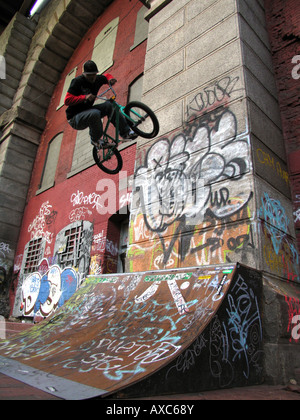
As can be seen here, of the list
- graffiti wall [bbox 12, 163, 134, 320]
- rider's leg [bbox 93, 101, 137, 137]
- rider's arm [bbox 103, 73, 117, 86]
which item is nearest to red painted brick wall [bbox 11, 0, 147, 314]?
graffiti wall [bbox 12, 163, 134, 320]

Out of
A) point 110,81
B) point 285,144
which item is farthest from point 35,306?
point 285,144

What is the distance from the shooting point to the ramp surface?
233 cm

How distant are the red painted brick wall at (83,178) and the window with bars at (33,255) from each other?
30cm

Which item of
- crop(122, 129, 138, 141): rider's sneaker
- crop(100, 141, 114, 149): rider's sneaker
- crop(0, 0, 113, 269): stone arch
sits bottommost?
crop(100, 141, 114, 149): rider's sneaker

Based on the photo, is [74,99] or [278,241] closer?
[278,241]

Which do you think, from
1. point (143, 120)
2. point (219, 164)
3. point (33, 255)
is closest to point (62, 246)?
point (33, 255)

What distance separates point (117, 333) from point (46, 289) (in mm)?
7198

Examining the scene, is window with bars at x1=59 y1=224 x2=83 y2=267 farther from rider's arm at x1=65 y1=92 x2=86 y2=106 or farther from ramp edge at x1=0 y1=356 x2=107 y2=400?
ramp edge at x1=0 y1=356 x2=107 y2=400

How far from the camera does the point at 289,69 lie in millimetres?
5867

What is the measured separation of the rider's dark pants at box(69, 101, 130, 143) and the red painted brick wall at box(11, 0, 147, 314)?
10.1 feet

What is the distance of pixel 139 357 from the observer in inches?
99.8

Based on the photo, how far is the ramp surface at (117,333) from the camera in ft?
7.63

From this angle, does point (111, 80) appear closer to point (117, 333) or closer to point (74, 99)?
point (74, 99)
